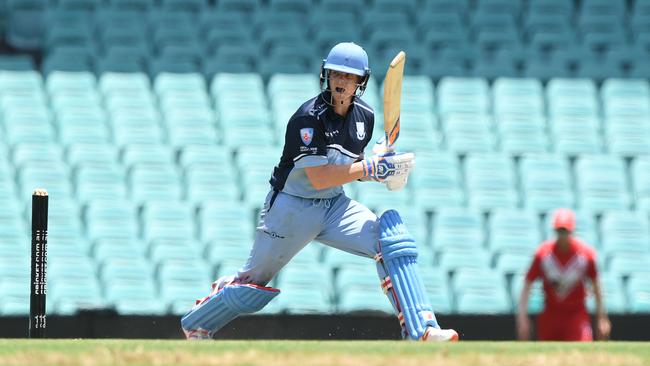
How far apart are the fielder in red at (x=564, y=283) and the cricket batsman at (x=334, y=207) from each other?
163 cm

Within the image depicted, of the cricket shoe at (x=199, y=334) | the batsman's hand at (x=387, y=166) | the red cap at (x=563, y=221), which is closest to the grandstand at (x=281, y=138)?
the red cap at (x=563, y=221)

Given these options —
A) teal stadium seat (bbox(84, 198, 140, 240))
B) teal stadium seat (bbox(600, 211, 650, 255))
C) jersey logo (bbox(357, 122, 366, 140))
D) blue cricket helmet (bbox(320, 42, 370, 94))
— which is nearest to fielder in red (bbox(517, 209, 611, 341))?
jersey logo (bbox(357, 122, 366, 140))

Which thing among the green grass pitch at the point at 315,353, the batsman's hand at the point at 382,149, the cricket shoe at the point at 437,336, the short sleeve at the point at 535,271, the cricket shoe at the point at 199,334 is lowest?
the cricket shoe at the point at 199,334

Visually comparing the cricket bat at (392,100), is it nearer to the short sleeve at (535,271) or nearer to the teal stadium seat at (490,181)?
the short sleeve at (535,271)

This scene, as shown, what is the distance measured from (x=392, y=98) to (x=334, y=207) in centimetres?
65

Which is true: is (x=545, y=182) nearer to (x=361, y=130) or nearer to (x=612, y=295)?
(x=612, y=295)

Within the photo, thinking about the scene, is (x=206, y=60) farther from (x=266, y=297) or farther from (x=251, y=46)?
(x=266, y=297)

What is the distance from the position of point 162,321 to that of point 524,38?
18.8ft

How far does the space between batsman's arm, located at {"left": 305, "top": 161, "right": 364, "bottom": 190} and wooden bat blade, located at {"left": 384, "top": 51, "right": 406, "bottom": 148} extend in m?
0.33

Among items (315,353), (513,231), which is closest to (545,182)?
(513,231)

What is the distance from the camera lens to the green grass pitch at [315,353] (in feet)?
16.5

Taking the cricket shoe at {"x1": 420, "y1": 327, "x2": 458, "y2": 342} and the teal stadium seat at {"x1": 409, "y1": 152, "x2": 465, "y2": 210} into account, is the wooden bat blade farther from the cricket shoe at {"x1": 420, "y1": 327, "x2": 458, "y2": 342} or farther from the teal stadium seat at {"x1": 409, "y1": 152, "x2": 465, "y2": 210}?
the teal stadium seat at {"x1": 409, "y1": 152, "x2": 465, "y2": 210}

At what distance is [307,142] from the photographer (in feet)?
21.7

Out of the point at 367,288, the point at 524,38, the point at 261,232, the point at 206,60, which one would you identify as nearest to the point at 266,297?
the point at 261,232
